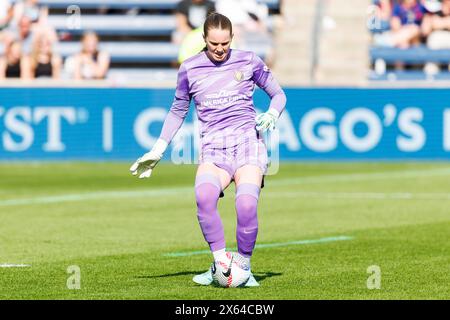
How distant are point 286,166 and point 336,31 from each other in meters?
5.25

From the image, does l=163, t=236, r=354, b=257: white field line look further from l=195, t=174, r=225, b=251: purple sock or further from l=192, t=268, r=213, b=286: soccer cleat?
l=195, t=174, r=225, b=251: purple sock

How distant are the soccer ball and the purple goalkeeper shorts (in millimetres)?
723

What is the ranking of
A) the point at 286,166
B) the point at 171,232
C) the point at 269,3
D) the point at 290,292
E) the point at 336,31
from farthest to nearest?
the point at 269,3 < the point at 336,31 < the point at 286,166 < the point at 171,232 < the point at 290,292

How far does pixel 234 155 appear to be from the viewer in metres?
9.84

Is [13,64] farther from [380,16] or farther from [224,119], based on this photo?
[224,119]

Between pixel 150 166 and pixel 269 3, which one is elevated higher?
pixel 269 3

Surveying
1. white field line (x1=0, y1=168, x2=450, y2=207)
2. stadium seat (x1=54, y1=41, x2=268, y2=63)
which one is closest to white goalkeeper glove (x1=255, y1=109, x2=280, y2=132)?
white field line (x1=0, y1=168, x2=450, y2=207)

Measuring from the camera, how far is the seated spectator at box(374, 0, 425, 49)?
3016 cm

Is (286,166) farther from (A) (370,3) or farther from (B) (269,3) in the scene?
(B) (269,3)

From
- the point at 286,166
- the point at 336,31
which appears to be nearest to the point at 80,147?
the point at 286,166

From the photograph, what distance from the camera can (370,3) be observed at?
Result: 1115 inches

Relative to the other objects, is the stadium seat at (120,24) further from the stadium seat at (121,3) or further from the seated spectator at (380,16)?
the seated spectator at (380,16)

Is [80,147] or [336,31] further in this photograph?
[336,31]
